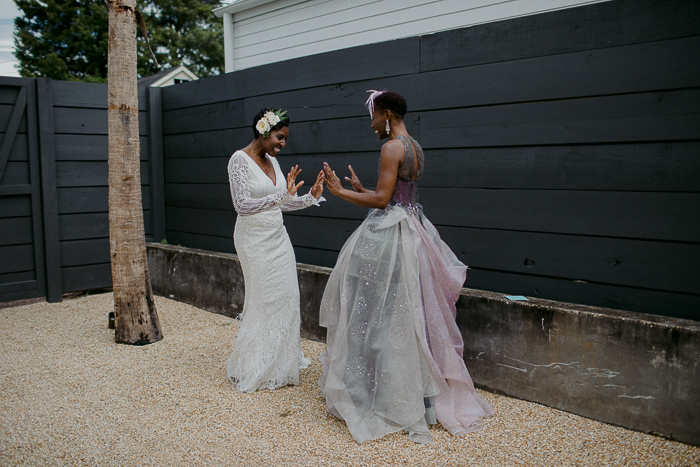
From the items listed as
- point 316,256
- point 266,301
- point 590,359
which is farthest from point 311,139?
point 590,359

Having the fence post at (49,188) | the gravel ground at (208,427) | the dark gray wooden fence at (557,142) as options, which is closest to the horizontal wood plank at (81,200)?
the fence post at (49,188)

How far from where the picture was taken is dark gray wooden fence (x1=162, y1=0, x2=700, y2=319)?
2664 mm

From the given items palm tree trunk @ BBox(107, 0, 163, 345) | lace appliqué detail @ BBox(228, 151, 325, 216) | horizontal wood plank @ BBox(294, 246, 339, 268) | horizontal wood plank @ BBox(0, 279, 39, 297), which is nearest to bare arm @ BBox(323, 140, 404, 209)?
lace appliqué detail @ BBox(228, 151, 325, 216)

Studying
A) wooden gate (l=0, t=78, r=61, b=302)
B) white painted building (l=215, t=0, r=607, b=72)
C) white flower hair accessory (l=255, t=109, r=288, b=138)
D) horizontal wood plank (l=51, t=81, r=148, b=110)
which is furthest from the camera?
horizontal wood plank (l=51, t=81, r=148, b=110)

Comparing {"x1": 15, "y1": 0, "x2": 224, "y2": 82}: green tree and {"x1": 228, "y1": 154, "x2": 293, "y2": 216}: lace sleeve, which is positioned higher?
{"x1": 15, "y1": 0, "x2": 224, "y2": 82}: green tree

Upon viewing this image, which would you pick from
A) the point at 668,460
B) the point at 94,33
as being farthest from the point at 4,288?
the point at 94,33

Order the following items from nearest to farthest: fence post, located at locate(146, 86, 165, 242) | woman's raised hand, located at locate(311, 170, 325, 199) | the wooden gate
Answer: woman's raised hand, located at locate(311, 170, 325, 199) < the wooden gate < fence post, located at locate(146, 86, 165, 242)

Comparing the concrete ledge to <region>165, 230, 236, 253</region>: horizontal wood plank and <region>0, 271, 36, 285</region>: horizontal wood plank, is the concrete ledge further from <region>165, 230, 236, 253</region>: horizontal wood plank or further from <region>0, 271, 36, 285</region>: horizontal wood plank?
<region>0, 271, 36, 285</region>: horizontal wood plank

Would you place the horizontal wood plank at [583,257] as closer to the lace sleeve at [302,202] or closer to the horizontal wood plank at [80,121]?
the lace sleeve at [302,202]

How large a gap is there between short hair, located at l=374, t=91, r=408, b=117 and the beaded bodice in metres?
0.17

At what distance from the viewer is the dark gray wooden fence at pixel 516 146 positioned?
2686 mm

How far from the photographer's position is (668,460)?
92.8 inches

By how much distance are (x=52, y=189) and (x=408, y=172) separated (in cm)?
441

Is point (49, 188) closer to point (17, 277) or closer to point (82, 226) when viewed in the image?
point (82, 226)
